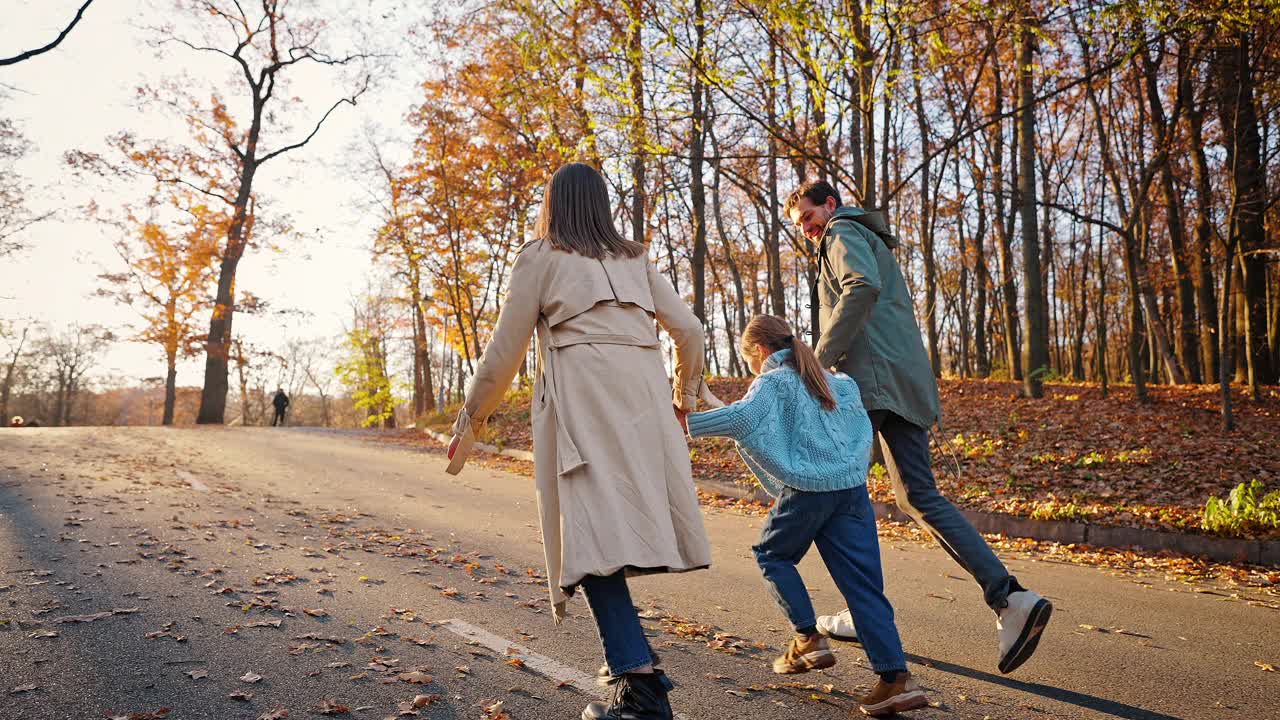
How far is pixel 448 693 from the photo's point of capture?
3238mm

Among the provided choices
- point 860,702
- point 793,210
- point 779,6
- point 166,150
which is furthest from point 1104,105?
point 166,150

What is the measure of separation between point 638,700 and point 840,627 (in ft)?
5.93

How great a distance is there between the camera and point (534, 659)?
3689 millimetres

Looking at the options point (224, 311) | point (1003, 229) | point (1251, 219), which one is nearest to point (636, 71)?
point (1251, 219)

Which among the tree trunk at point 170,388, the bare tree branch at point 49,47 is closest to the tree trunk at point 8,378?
the tree trunk at point 170,388

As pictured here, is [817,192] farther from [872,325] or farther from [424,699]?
[424,699]

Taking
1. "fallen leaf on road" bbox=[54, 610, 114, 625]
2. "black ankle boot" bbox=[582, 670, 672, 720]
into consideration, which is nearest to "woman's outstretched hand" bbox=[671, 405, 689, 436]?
"black ankle boot" bbox=[582, 670, 672, 720]

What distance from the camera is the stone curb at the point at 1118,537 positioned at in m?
6.50

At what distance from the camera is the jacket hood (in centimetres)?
391

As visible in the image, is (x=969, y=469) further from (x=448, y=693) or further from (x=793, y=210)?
(x=448, y=693)

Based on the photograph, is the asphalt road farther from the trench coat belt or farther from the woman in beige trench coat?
the trench coat belt

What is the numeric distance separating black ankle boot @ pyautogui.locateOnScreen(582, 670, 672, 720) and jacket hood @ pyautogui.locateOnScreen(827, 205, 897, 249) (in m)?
2.38

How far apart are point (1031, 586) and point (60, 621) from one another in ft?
20.3

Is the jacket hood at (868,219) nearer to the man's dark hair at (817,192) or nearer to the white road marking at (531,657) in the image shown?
the man's dark hair at (817,192)
